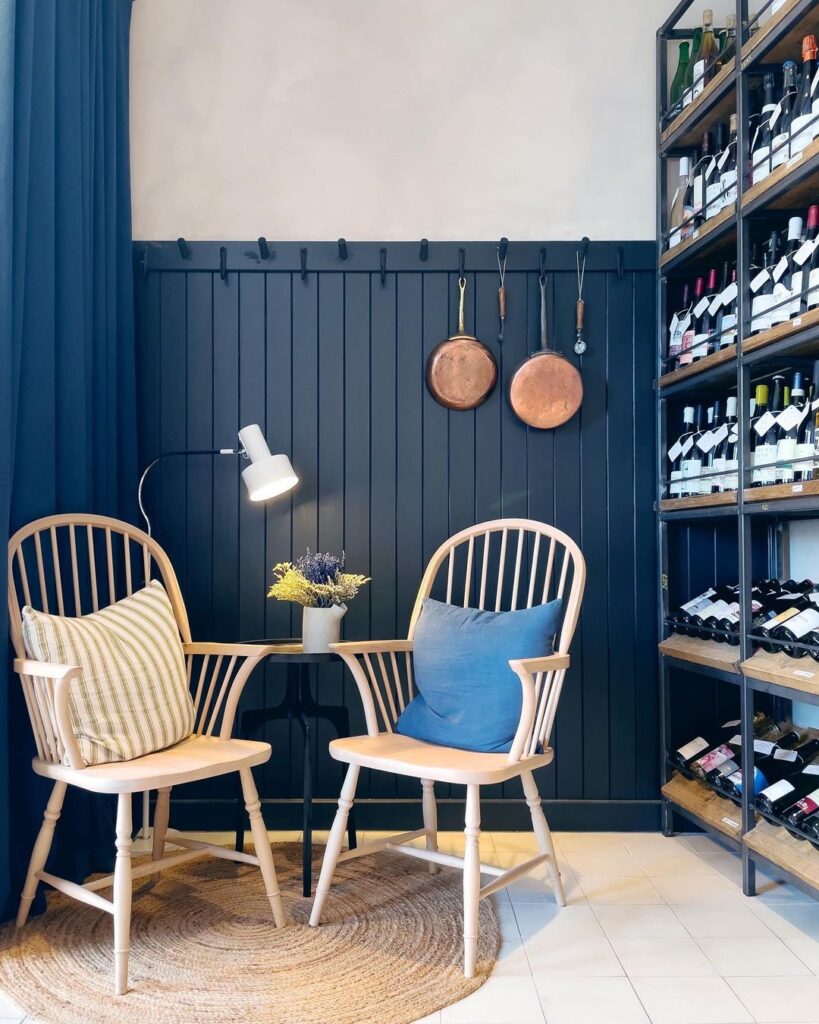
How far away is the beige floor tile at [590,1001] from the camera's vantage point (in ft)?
5.54

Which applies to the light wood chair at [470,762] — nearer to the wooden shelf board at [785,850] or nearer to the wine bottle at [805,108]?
the wooden shelf board at [785,850]

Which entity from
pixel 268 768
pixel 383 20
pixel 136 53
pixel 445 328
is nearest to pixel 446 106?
pixel 383 20

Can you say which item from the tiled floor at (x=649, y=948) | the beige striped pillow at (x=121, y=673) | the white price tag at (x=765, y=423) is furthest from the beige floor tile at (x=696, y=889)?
the beige striped pillow at (x=121, y=673)

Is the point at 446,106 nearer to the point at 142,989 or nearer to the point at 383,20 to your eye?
the point at 383,20

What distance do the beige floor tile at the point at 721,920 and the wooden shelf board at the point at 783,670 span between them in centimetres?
58

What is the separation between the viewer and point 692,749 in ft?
8.92

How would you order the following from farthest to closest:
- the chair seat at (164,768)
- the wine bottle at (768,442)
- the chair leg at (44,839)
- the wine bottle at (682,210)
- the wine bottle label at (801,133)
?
1. the wine bottle at (682,210)
2. the wine bottle at (768,442)
3. the wine bottle label at (801,133)
4. the chair leg at (44,839)
5. the chair seat at (164,768)

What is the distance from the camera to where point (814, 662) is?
6.76 feet

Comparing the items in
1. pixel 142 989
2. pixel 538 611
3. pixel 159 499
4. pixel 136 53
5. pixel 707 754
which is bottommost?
pixel 142 989

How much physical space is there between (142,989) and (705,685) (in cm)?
194

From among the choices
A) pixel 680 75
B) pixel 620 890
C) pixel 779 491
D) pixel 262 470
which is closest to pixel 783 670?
pixel 779 491

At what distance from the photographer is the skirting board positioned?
284 cm

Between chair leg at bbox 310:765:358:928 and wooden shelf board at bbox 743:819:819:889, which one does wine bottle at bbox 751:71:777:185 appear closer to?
wooden shelf board at bbox 743:819:819:889

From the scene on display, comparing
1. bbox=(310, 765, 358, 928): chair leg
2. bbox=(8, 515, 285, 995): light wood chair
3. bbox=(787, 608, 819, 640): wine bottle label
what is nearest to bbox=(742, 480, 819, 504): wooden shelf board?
bbox=(787, 608, 819, 640): wine bottle label
